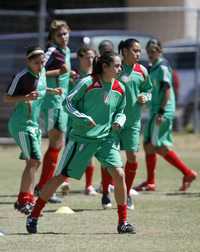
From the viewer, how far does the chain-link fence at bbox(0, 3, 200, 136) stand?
19.3m

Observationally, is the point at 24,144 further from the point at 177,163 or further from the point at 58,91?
the point at 177,163

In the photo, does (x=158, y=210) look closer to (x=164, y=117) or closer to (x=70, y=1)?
(x=164, y=117)

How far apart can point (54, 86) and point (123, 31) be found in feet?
26.8

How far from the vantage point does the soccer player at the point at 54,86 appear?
12.4 meters

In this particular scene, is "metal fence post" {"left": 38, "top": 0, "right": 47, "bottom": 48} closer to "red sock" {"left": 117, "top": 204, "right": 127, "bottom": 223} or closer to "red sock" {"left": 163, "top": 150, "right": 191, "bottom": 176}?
"red sock" {"left": 163, "top": 150, "right": 191, "bottom": 176}

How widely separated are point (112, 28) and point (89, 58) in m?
10.1

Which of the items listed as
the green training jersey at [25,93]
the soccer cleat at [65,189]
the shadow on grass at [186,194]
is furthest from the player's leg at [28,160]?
the shadow on grass at [186,194]

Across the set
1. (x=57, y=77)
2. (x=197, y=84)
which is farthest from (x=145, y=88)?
(x=197, y=84)

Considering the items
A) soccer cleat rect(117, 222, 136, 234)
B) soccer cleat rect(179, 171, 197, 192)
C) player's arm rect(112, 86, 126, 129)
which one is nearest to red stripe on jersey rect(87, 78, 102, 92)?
player's arm rect(112, 86, 126, 129)

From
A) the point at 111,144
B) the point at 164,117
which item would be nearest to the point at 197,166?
the point at 164,117

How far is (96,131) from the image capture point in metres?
9.96

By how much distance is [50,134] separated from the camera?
12695 millimetres

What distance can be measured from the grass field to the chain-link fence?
16.8 ft

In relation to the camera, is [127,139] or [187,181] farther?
[187,181]
